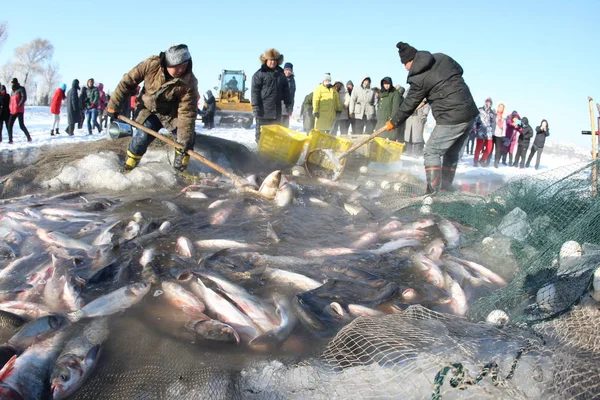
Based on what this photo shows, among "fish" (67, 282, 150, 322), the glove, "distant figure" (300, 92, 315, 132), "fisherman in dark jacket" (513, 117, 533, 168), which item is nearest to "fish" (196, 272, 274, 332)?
"fish" (67, 282, 150, 322)

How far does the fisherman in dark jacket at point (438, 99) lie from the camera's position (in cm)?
670

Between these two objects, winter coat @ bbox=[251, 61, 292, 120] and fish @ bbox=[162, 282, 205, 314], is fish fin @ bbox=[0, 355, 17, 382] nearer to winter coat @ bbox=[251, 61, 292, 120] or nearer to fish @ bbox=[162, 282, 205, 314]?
fish @ bbox=[162, 282, 205, 314]

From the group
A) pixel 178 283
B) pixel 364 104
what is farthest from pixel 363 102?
pixel 178 283

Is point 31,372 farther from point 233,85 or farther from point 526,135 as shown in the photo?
point 233,85

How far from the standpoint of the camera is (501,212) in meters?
5.96

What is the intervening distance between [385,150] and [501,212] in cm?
445

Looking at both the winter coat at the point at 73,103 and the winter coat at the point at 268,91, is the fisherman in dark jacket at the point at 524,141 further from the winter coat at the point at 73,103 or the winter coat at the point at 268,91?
the winter coat at the point at 73,103

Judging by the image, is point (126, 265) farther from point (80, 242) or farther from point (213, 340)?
point (213, 340)

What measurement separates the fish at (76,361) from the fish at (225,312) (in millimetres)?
738

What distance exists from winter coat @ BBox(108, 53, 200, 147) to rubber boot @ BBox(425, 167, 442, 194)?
3962mm

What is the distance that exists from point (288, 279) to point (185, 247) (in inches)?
46.3

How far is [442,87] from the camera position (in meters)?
6.75

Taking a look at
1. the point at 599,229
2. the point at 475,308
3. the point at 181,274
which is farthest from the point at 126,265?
the point at 599,229

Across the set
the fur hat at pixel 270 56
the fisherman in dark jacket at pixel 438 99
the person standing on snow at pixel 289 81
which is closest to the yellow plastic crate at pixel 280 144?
the fur hat at pixel 270 56
